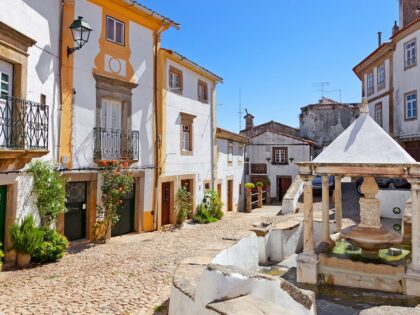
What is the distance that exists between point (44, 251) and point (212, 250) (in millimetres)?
4873

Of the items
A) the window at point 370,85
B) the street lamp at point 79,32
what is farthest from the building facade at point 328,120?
the street lamp at point 79,32

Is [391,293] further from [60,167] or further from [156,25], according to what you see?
[156,25]

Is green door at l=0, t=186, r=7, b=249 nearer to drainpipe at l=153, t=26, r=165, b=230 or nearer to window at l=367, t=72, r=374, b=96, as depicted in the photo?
drainpipe at l=153, t=26, r=165, b=230

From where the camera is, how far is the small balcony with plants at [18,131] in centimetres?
799

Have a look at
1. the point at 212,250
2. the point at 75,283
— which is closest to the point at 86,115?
the point at 75,283

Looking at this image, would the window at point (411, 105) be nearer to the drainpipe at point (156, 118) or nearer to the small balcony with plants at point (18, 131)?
the drainpipe at point (156, 118)

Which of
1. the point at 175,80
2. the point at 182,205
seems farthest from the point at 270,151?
the point at 182,205

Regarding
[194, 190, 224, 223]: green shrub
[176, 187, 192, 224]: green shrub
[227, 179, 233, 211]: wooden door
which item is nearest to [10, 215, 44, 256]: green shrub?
[176, 187, 192, 224]: green shrub

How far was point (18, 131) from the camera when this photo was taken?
8391mm

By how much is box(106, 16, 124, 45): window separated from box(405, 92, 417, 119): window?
17.4 metres

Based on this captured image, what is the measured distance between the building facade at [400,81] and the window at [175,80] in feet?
46.0

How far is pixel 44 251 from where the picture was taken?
8656 mm

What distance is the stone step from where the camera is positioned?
342cm

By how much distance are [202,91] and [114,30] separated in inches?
281
